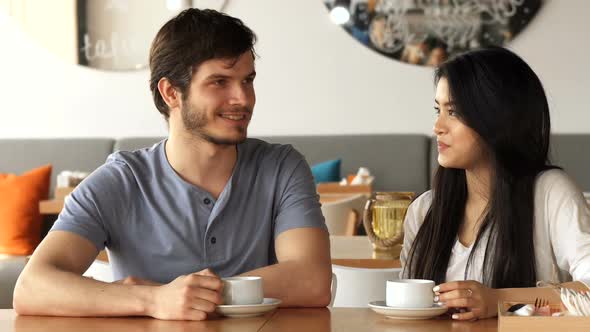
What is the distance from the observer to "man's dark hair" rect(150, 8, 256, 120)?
2062 millimetres

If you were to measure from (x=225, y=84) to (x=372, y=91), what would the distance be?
3296 mm

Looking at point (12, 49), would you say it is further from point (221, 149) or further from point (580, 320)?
point (580, 320)

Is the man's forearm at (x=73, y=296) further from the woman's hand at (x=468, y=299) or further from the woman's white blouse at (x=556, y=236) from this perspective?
the woman's white blouse at (x=556, y=236)

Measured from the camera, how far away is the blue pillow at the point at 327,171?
5.00 m

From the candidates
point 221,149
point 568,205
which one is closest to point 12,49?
point 221,149

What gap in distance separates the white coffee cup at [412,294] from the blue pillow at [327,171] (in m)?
3.38

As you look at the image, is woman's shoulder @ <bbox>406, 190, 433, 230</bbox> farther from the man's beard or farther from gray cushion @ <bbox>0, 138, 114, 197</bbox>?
gray cushion @ <bbox>0, 138, 114, 197</bbox>

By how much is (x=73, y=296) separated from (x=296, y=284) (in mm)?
393

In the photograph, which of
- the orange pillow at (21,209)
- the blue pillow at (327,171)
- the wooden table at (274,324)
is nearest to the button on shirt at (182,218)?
the wooden table at (274,324)

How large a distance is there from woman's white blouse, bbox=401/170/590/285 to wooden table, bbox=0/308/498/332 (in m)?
0.42

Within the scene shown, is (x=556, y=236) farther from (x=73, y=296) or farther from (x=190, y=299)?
(x=73, y=296)

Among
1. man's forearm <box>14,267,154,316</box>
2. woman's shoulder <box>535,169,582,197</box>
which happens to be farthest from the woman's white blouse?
man's forearm <box>14,267,154,316</box>

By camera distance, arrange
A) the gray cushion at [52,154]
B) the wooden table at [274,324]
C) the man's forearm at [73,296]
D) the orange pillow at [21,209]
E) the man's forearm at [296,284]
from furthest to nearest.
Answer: the gray cushion at [52,154]
the orange pillow at [21,209]
the man's forearm at [296,284]
the man's forearm at [73,296]
the wooden table at [274,324]

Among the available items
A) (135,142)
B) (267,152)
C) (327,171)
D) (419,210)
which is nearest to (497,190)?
(419,210)
